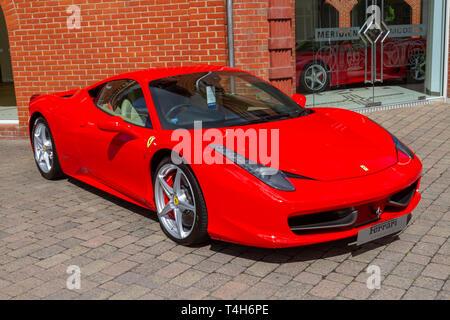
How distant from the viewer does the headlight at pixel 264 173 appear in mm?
3688

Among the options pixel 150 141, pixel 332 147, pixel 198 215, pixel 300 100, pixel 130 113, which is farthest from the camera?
pixel 300 100

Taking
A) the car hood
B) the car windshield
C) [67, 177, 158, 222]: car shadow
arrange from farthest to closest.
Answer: [67, 177, 158, 222]: car shadow
the car windshield
the car hood

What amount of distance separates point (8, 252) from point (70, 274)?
82cm

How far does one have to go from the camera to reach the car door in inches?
185

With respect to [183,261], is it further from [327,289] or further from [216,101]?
[216,101]

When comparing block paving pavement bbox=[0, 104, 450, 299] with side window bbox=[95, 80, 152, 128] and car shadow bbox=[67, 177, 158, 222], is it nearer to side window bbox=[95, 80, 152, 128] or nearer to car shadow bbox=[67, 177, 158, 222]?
car shadow bbox=[67, 177, 158, 222]

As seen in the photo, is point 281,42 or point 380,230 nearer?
point 380,230

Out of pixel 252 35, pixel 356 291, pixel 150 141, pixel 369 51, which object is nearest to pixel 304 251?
pixel 356 291

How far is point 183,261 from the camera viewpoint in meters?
4.10

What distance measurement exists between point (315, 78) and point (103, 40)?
3975 millimetres

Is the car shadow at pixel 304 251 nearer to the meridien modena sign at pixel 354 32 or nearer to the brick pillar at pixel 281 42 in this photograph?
the brick pillar at pixel 281 42

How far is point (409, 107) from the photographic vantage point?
10.5 m

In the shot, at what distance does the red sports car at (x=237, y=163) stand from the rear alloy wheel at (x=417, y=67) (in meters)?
6.72

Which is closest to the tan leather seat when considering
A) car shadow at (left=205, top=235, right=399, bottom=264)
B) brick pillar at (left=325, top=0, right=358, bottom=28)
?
car shadow at (left=205, top=235, right=399, bottom=264)
